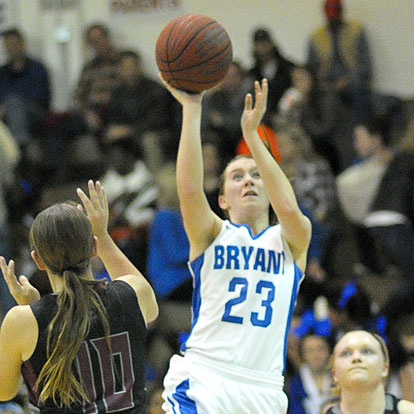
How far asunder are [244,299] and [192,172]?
607mm

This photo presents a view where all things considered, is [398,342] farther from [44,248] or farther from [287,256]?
[44,248]

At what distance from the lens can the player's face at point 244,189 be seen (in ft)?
14.5

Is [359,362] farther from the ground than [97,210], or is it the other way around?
[97,210]

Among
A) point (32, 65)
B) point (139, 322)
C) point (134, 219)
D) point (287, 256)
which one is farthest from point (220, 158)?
point (139, 322)

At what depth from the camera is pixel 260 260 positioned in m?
4.23

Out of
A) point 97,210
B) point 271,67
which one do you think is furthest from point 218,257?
point 271,67

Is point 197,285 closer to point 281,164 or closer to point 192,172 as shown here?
point 192,172

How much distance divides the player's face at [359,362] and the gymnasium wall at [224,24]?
5.23 metres

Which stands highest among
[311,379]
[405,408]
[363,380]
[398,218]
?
[398,218]

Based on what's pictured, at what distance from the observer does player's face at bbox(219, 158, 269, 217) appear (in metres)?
4.41

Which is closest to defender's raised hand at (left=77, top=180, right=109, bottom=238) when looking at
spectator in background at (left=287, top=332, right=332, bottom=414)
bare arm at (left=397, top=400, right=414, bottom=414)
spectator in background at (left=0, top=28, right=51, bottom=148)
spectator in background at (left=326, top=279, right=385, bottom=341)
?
bare arm at (left=397, top=400, right=414, bottom=414)

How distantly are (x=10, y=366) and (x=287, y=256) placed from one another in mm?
1445

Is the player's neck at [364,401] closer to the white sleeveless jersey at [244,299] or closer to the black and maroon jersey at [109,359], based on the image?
the white sleeveless jersey at [244,299]

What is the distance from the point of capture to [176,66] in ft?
14.0
